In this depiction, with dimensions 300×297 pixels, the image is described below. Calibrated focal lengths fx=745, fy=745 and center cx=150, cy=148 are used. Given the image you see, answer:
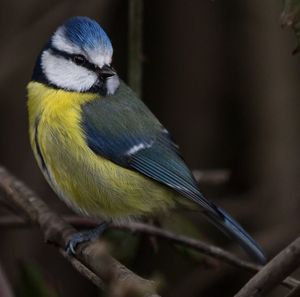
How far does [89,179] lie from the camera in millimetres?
2217

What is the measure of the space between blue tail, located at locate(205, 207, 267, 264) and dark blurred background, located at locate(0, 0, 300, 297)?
67cm

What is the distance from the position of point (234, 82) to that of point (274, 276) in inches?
92.8

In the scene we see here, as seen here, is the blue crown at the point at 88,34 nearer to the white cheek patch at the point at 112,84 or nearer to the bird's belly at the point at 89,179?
the white cheek patch at the point at 112,84

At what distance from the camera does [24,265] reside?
203 centimetres

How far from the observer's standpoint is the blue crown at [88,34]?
2.24 meters

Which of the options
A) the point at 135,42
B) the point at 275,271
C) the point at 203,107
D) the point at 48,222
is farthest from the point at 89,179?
the point at 203,107

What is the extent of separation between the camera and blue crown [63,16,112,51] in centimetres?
224

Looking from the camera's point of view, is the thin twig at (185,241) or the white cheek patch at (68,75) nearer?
the thin twig at (185,241)

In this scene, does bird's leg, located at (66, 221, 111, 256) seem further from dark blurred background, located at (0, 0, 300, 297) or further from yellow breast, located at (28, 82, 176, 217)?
dark blurred background, located at (0, 0, 300, 297)

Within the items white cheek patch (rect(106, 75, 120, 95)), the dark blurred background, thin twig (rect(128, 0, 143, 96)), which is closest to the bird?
white cheek patch (rect(106, 75, 120, 95))

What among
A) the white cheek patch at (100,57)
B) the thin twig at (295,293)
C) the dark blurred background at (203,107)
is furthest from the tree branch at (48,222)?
the dark blurred background at (203,107)

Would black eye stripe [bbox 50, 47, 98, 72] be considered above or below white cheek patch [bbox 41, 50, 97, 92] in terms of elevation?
above

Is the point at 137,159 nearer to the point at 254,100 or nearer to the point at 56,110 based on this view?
the point at 56,110

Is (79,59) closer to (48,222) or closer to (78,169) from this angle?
(78,169)
